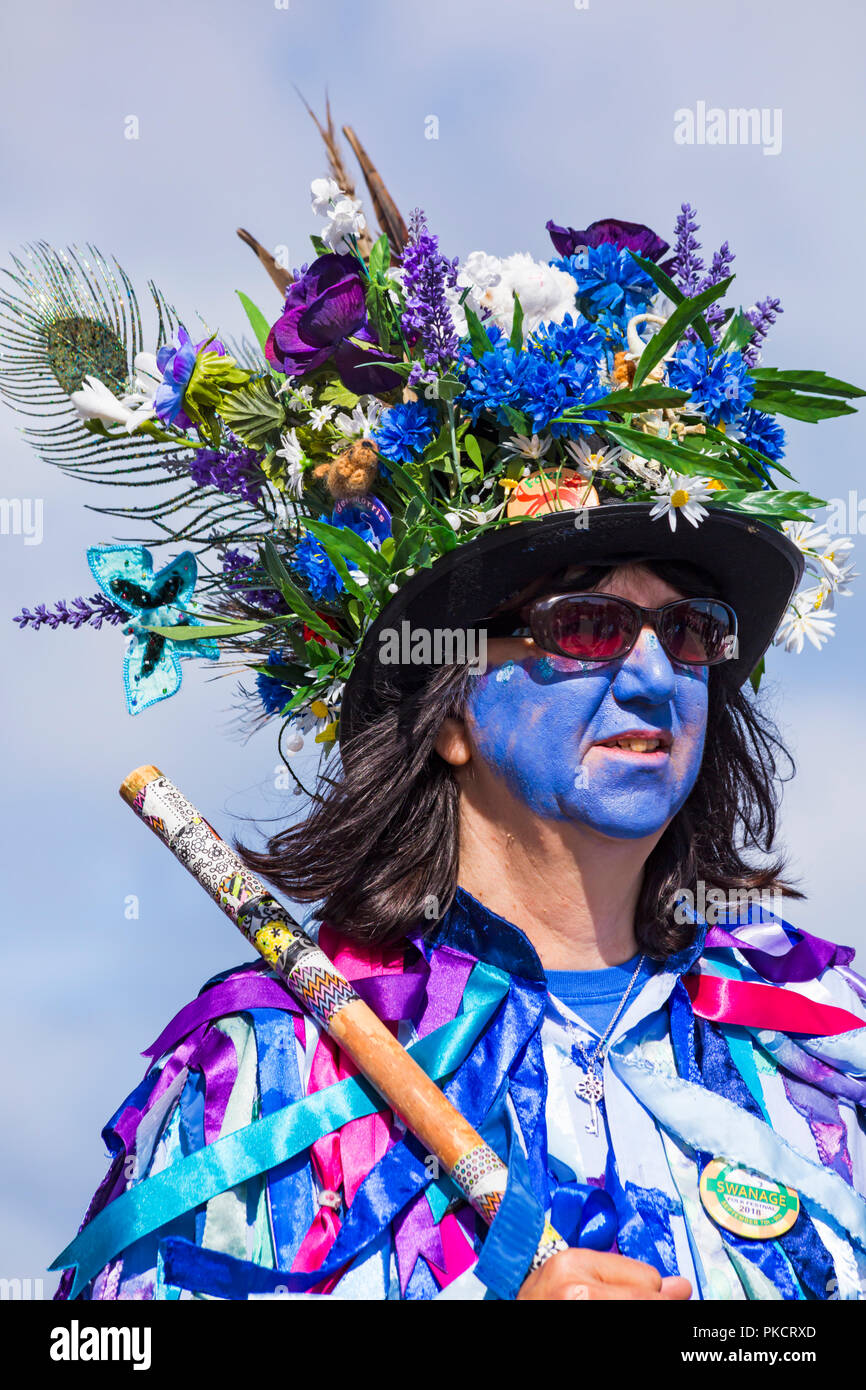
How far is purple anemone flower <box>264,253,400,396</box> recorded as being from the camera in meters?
3.92

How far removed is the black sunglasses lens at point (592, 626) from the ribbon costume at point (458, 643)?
11 millimetres

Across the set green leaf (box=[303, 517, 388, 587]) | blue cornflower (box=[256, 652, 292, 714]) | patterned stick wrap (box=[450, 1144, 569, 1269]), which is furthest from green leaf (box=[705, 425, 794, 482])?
patterned stick wrap (box=[450, 1144, 569, 1269])

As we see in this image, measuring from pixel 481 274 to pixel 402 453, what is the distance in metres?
0.51

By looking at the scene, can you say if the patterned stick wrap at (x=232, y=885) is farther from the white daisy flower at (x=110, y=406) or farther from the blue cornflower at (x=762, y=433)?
the blue cornflower at (x=762, y=433)

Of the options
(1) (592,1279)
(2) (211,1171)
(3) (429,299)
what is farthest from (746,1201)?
(3) (429,299)

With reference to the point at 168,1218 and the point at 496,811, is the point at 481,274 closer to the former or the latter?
the point at 496,811

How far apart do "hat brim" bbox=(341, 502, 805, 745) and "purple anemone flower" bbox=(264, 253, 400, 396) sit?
521mm

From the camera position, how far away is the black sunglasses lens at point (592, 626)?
3.75 metres

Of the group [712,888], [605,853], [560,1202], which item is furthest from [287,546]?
[560,1202]

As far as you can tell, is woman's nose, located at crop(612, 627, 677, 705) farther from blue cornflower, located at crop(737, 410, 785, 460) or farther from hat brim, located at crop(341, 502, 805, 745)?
blue cornflower, located at crop(737, 410, 785, 460)

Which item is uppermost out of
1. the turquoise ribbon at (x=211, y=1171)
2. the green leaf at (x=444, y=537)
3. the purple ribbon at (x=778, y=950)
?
the green leaf at (x=444, y=537)

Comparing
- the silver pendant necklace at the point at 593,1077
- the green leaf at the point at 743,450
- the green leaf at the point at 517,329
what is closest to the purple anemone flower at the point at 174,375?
the green leaf at the point at 517,329

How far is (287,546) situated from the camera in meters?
4.16

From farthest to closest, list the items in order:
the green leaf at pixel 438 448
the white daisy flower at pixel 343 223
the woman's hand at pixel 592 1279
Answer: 1. the white daisy flower at pixel 343 223
2. the green leaf at pixel 438 448
3. the woman's hand at pixel 592 1279
